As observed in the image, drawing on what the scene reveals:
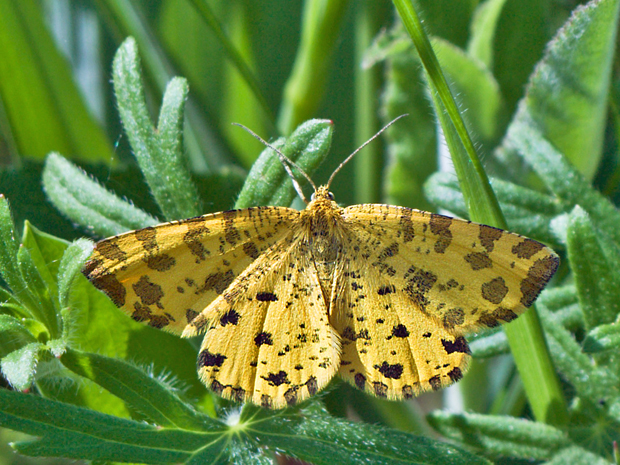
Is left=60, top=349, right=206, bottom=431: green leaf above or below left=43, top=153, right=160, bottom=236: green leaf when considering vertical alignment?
below

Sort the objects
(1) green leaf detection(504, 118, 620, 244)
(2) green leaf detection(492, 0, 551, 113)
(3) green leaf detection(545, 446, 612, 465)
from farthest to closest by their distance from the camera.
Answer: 1. (2) green leaf detection(492, 0, 551, 113)
2. (1) green leaf detection(504, 118, 620, 244)
3. (3) green leaf detection(545, 446, 612, 465)

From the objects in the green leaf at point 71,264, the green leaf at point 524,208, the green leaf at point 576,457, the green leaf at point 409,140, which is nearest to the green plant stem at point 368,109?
the green leaf at point 409,140

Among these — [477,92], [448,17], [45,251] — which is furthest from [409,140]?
[45,251]

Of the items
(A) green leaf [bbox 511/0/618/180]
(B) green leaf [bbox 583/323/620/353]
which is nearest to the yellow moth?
(B) green leaf [bbox 583/323/620/353]

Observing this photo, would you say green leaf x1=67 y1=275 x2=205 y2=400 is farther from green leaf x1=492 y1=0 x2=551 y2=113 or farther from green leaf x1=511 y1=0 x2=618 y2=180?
green leaf x1=492 y1=0 x2=551 y2=113

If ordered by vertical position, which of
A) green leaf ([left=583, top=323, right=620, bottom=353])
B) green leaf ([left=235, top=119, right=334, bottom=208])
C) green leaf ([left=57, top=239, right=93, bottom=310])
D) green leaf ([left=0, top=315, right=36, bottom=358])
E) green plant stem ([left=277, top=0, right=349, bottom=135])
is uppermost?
green plant stem ([left=277, top=0, right=349, bottom=135])

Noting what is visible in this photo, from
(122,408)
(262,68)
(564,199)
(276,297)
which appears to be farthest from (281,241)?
(262,68)

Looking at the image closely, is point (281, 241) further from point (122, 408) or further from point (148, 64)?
point (148, 64)
